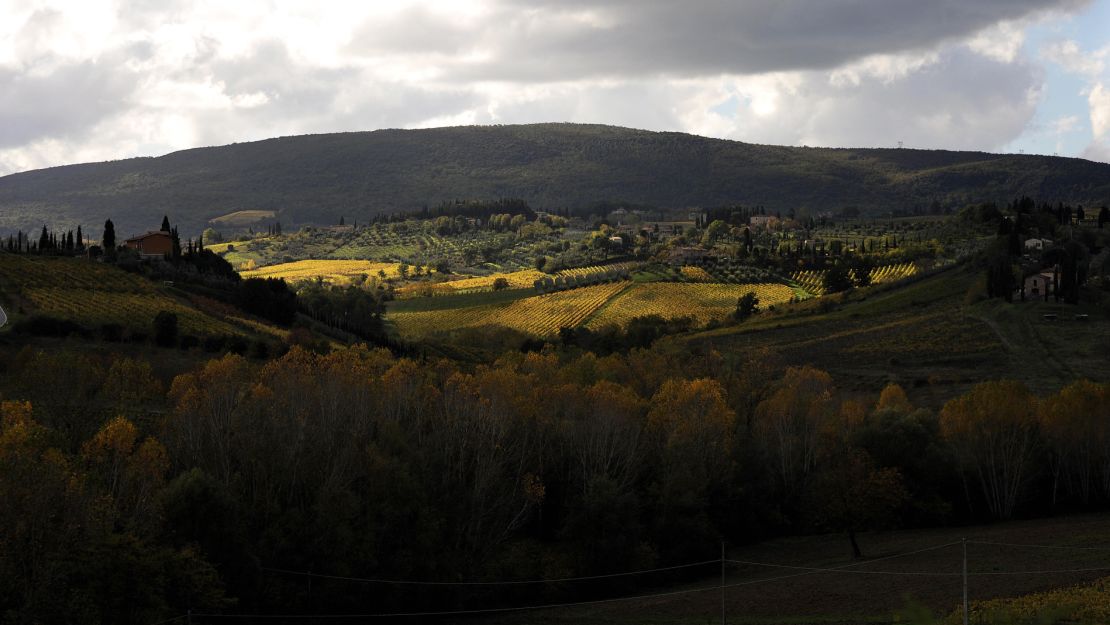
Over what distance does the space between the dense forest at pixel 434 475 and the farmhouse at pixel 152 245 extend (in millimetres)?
56104

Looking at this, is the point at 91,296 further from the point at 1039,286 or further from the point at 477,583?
the point at 1039,286

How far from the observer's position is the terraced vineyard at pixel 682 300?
488 ft

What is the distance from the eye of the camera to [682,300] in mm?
159375

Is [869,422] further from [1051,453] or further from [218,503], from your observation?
[218,503]

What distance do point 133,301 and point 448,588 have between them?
178 ft

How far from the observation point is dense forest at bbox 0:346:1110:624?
4044 centimetres

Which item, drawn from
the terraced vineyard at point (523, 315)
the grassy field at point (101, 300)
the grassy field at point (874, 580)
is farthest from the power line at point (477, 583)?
the terraced vineyard at point (523, 315)

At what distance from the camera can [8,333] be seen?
7812 cm

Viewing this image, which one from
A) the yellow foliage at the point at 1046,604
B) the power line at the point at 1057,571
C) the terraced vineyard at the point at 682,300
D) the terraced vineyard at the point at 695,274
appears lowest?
the power line at the point at 1057,571

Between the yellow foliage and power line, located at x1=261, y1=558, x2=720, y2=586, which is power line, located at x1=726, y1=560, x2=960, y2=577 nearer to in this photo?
power line, located at x1=261, y1=558, x2=720, y2=586

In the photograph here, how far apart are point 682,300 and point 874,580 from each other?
355ft

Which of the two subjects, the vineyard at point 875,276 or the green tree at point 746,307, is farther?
the vineyard at point 875,276

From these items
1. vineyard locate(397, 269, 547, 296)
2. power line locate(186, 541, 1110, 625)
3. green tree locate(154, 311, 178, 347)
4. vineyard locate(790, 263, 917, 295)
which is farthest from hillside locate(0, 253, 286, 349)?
vineyard locate(790, 263, 917, 295)

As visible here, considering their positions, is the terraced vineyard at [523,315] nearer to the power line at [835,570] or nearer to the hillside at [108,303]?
the hillside at [108,303]
